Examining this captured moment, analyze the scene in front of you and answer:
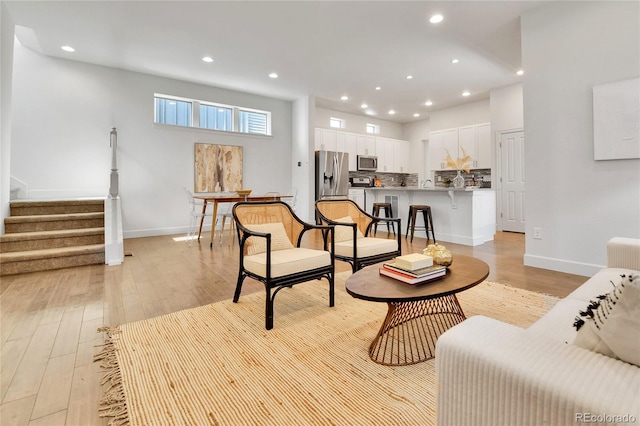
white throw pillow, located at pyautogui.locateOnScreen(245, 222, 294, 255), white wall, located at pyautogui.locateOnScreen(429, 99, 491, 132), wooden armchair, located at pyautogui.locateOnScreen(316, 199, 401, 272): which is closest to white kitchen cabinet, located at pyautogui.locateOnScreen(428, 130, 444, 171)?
white wall, located at pyautogui.locateOnScreen(429, 99, 491, 132)

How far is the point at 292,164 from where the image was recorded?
7.44 m

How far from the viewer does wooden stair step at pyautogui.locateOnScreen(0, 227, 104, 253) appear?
357cm

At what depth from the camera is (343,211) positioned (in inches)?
125

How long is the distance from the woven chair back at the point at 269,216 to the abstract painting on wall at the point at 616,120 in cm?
299

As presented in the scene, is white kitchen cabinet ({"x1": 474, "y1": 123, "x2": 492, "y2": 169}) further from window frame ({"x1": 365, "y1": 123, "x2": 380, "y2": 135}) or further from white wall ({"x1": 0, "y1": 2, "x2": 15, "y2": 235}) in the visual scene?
white wall ({"x1": 0, "y1": 2, "x2": 15, "y2": 235})

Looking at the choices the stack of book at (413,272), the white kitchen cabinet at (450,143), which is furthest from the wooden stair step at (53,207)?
the white kitchen cabinet at (450,143)

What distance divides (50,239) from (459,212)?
563 centimetres

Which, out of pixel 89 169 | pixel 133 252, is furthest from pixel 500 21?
pixel 89 169

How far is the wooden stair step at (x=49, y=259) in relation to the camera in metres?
3.32

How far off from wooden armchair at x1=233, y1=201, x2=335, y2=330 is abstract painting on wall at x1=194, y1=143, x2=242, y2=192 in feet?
13.5

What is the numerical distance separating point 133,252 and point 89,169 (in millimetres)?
2009

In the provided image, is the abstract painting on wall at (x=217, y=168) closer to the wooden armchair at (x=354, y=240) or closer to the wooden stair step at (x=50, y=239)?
the wooden stair step at (x=50, y=239)

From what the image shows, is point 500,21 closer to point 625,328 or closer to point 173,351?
point 625,328

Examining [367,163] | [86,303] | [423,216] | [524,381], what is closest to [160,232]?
[86,303]
